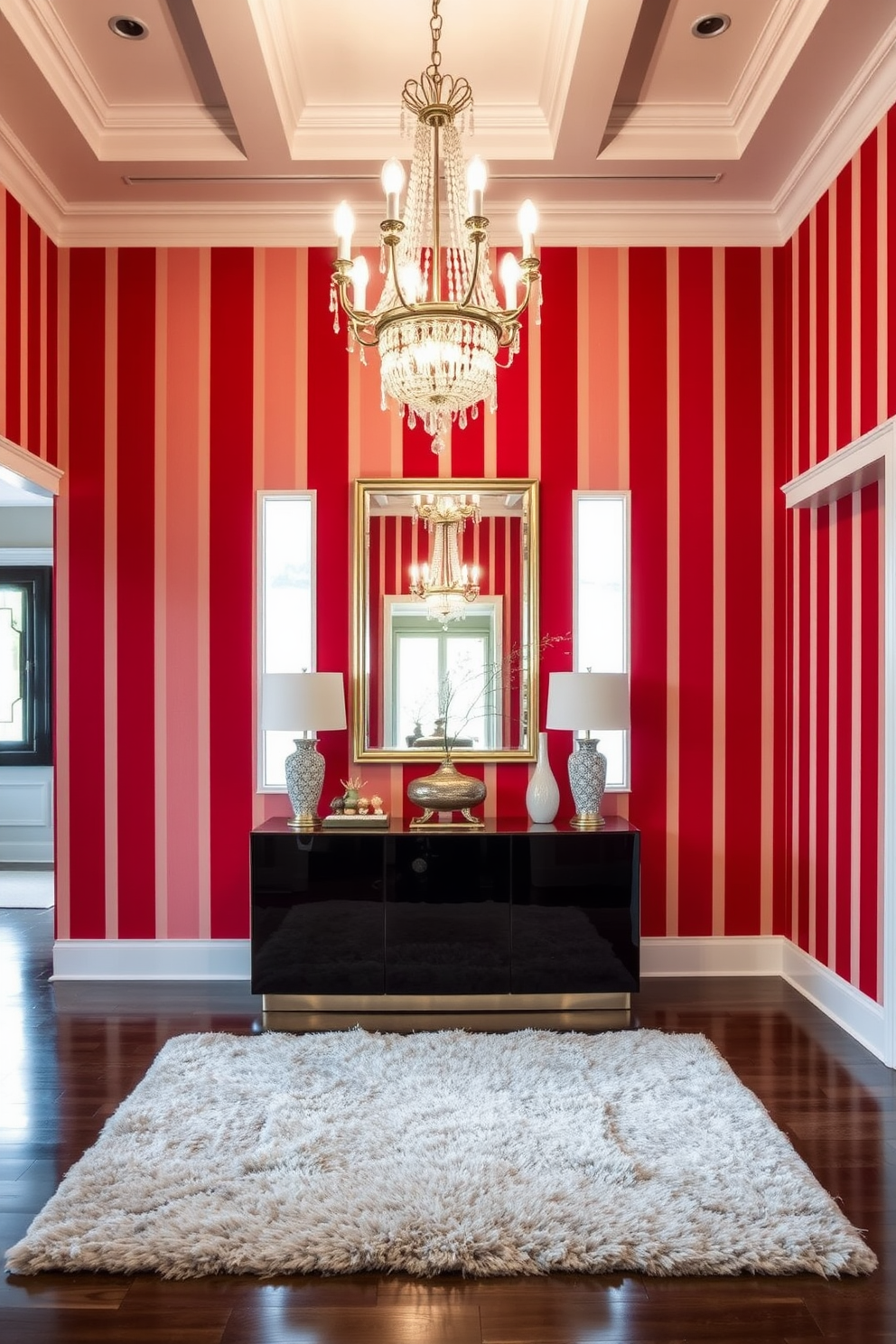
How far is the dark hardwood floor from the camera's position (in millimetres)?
1992

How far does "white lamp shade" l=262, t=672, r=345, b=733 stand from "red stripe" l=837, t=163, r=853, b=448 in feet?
7.80

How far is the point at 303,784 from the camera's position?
3.95m

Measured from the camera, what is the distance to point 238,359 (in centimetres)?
445

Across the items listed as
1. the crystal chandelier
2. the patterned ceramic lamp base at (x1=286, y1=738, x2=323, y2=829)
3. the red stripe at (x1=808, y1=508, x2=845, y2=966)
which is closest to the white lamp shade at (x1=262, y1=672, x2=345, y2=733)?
the patterned ceramic lamp base at (x1=286, y1=738, x2=323, y2=829)

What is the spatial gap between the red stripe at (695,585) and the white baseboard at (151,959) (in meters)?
2.18

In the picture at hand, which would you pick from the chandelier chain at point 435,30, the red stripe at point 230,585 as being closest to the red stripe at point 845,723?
the chandelier chain at point 435,30

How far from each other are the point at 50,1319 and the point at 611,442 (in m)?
3.87

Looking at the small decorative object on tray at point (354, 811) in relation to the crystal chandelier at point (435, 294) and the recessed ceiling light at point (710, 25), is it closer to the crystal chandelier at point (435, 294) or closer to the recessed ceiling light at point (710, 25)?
the crystal chandelier at point (435, 294)

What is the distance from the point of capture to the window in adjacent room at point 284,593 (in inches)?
175

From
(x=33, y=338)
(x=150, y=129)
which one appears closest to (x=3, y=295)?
(x=33, y=338)

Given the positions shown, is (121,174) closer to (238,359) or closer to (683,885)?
(238,359)

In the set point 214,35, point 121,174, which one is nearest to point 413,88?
point 214,35

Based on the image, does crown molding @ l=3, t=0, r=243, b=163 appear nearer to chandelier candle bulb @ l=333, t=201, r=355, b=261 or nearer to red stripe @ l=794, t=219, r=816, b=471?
chandelier candle bulb @ l=333, t=201, r=355, b=261

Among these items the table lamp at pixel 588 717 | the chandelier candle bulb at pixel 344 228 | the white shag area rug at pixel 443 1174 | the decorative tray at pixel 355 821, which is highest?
the chandelier candle bulb at pixel 344 228
